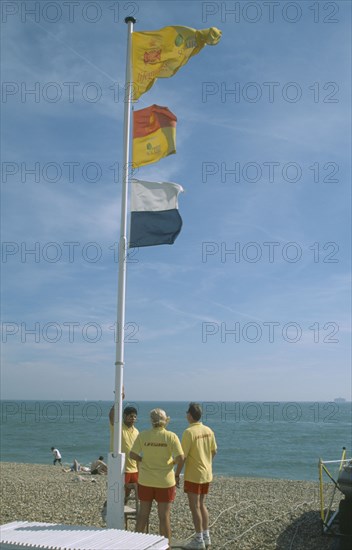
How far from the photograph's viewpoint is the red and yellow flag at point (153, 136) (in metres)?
7.61

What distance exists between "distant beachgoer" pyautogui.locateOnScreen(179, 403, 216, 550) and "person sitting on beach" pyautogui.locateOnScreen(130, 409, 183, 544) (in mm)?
427

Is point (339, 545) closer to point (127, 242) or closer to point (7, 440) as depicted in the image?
point (127, 242)

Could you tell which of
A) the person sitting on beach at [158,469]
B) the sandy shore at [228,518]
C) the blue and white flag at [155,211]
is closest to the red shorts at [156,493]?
the person sitting on beach at [158,469]

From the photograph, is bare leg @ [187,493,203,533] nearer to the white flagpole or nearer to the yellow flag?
the white flagpole

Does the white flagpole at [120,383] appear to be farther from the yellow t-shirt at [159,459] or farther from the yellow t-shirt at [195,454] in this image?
the yellow t-shirt at [195,454]

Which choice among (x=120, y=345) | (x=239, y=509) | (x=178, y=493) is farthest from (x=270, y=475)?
(x=120, y=345)

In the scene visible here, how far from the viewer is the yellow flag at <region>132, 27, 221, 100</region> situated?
784cm

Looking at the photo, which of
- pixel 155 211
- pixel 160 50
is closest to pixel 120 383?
pixel 155 211

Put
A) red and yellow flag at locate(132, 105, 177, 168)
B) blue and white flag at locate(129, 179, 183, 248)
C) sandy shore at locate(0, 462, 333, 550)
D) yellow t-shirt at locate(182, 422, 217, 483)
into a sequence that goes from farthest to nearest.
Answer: sandy shore at locate(0, 462, 333, 550) < red and yellow flag at locate(132, 105, 177, 168) < blue and white flag at locate(129, 179, 183, 248) < yellow t-shirt at locate(182, 422, 217, 483)

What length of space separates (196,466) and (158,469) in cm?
66

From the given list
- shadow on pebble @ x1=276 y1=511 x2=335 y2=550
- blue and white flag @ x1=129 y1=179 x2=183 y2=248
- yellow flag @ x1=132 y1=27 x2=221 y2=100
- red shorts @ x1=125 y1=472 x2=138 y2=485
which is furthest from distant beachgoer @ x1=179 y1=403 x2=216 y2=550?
yellow flag @ x1=132 y1=27 x2=221 y2=100

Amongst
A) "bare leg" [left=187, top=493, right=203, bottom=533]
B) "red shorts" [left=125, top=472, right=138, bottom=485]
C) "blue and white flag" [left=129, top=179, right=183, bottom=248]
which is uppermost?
→ "blue and white flag" [left=129, top=179, right=183, bottom=248]

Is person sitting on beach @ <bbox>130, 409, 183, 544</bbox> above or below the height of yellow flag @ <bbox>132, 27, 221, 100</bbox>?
below

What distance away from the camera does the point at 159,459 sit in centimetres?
664
